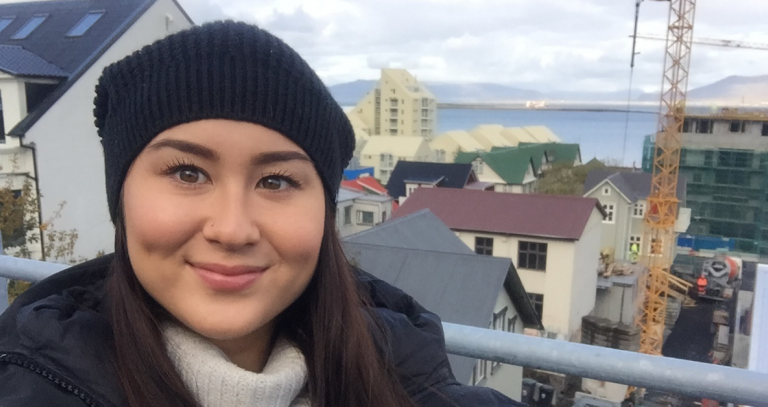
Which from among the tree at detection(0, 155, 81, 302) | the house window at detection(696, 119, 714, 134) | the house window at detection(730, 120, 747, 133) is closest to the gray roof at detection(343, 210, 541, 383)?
the tree at detection(0, 155, 81, 302)

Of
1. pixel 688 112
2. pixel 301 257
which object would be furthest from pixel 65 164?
pixel 688 112

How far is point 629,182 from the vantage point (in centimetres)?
1157

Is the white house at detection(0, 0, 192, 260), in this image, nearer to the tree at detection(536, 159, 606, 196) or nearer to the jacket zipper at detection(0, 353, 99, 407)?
the jacket zipper at detection(0, 353, 99, 407)

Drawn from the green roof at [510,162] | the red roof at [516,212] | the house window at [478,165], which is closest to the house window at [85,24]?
the red roof at [516,212]

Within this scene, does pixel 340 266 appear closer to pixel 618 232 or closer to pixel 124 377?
pixel 124 377

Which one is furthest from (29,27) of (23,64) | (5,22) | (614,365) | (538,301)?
(538,301)

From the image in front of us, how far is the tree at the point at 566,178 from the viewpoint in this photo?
11227 millimetres

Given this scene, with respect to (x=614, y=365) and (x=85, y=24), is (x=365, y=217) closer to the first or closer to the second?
(x=85, y=24)

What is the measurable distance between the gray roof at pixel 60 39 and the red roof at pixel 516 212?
4181mm

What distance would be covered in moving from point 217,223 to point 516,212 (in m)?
7.31

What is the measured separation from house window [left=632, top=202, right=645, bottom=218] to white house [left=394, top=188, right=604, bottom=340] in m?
3.85

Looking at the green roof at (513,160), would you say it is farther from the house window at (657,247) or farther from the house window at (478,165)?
the house window at (657,247)

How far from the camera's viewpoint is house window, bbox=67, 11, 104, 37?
3711 millimetres

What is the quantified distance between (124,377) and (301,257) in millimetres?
205
